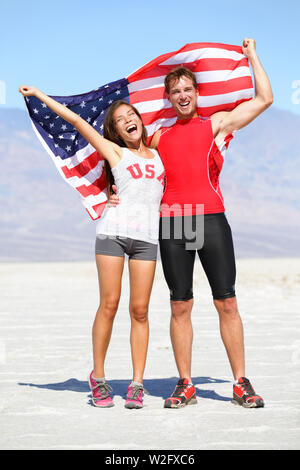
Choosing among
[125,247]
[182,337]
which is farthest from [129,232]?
[182,337]

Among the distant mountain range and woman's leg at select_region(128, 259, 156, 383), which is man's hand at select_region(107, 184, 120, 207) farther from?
the distant mountain range

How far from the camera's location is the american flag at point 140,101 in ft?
18.4

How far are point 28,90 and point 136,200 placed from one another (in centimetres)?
117

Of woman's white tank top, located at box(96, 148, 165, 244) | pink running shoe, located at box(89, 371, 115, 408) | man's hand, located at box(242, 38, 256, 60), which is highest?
man's hand, located at box(242, 38, 256, 60)

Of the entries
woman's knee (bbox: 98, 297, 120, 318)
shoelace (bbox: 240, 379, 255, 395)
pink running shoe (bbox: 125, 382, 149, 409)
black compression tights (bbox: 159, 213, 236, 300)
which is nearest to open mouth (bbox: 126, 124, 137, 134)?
black compression tights (bbox: 159, 213, 236, 300)

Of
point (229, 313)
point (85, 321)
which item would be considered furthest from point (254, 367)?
point (85, 321)

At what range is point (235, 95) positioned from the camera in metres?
5.60

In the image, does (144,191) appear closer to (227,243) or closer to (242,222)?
(227,243)

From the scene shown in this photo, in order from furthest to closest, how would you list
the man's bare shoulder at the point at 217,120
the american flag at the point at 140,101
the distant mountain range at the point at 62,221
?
1. the distant mountain range at the point at 62,221
2. the american flag at the point at 140,101
3. the man's bare shoulder at the point at 217,120

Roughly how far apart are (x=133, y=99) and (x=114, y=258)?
61.5 inches

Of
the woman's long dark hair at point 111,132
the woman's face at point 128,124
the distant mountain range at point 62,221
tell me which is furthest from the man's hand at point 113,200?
the distant mountain range at point 62,221

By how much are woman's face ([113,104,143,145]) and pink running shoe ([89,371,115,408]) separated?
178 centimetres

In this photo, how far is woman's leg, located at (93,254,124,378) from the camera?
5.11 m

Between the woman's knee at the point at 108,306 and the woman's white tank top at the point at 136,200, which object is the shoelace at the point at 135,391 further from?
the woman's white tank top at the point at 136,200
